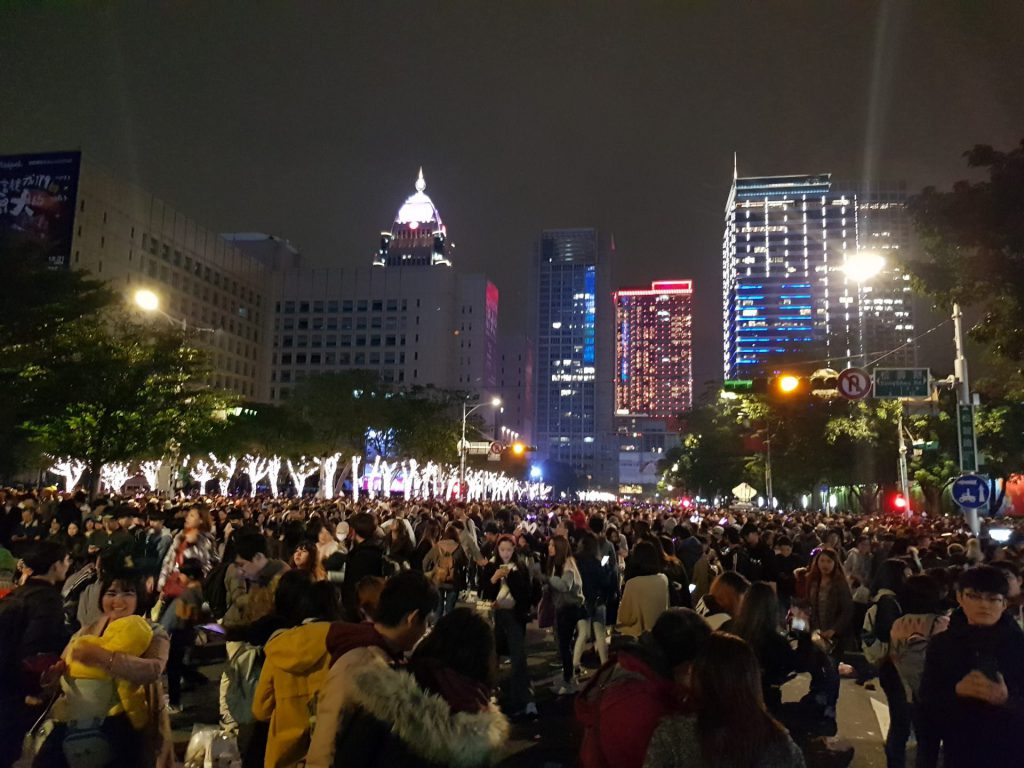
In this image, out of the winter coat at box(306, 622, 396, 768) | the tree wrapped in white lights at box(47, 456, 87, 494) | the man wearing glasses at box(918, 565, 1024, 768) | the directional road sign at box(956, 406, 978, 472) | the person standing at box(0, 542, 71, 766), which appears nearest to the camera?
the winter coat at box(306, 622, 396, 768)

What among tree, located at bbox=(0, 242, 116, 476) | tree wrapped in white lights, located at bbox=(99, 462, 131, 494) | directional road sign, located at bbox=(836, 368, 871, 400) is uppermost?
tree, located at bbox=(0, 242, 116, 476)

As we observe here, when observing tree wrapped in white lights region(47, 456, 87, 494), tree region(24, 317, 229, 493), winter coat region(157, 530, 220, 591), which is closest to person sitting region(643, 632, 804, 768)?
winter coat region(157, 530, 220, 591)

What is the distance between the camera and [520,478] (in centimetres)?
14938

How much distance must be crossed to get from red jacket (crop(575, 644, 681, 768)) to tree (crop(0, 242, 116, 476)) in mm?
21913

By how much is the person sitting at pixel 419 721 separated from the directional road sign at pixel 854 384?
15.9m

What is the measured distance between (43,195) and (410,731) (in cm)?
7611

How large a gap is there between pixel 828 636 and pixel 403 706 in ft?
23.3

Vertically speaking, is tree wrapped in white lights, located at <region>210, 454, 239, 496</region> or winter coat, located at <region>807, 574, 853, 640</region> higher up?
tree wrapped in white lights, located at <region>210, 454, 239, 496</region>

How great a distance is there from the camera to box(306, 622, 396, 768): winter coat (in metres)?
3.13

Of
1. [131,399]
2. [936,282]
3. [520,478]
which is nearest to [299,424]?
[131,399]

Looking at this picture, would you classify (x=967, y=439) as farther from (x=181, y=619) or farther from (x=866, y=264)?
(x=181, y=619)

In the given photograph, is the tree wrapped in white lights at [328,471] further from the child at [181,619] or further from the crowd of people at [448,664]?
the child at [181,619]

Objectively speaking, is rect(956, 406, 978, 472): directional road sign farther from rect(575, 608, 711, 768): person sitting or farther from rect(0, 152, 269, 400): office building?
rect(0, 152, 269, 400): office building

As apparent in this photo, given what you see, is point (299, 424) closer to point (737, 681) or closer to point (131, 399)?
point (131, 399)
